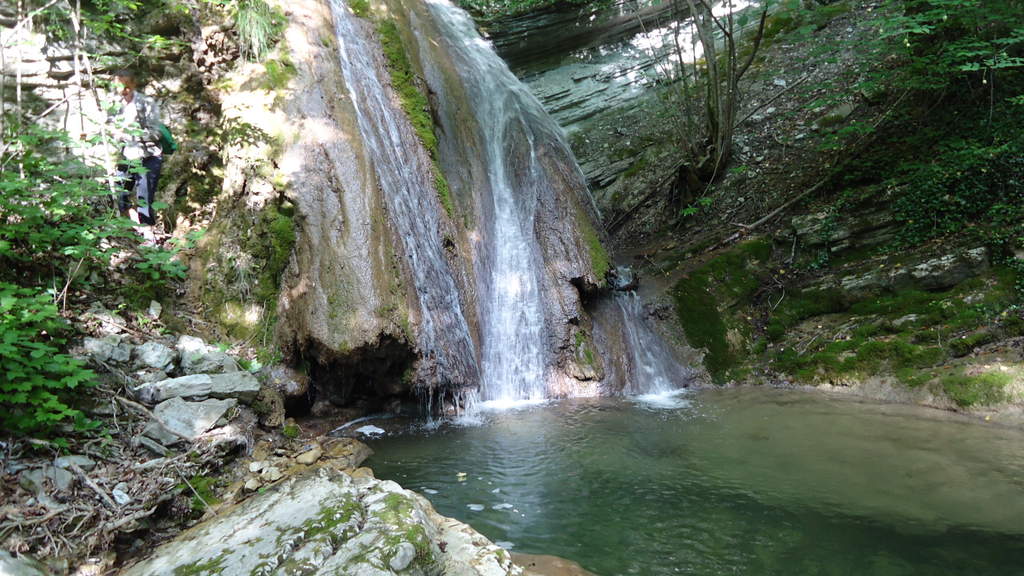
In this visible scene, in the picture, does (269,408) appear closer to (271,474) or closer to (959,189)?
(271,474)

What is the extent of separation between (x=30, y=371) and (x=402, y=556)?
2522 millimetres

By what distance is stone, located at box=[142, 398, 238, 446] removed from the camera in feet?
11.6

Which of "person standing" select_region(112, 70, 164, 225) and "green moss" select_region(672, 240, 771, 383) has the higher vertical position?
"person standing" select_region(112, 70, 164, 225)

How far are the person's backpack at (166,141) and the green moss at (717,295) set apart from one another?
6.87m

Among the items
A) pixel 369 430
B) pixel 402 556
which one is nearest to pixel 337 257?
pixel 369 430

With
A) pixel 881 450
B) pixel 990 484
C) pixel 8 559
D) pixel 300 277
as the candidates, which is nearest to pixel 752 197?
pixel 881 450

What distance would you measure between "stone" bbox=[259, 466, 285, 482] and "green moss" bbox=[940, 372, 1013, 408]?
6194mm

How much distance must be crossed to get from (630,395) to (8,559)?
19.2 ft

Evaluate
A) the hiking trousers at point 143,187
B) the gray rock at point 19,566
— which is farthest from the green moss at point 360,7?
the gray rock at point 19,566

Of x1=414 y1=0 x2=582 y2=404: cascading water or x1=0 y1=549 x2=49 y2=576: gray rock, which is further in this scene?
x1=414 y1=0 x2=582 y2=404: cascading water

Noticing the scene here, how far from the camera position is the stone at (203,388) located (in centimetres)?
377

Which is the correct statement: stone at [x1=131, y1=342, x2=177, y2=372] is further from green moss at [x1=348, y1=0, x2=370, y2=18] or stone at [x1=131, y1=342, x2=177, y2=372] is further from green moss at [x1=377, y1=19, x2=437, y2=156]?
green moss at [x1=348, y1=0, x2=370, y2=18]

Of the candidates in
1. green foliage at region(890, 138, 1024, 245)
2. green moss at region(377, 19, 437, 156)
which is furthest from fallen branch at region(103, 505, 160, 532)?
green foliage at region(890, 138, 1024, 245)

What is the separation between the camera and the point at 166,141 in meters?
5.91
